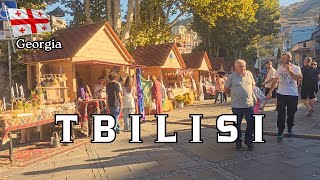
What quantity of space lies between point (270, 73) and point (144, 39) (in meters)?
12.1

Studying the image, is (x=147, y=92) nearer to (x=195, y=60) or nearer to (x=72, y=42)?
(x=72, y=42)

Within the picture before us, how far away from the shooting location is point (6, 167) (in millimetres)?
6699

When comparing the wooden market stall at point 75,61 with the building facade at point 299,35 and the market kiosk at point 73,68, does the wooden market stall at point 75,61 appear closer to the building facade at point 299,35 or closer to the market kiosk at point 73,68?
the market kiosk at point 73,68

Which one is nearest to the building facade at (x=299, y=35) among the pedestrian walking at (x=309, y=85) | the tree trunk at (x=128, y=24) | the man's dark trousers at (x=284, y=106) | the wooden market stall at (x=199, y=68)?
the wooden market stall at (x=199, y=68)

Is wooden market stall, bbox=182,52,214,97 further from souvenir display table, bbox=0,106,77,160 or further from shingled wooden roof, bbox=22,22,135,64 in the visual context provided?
souvenir display table, bbox=0,106,77,160

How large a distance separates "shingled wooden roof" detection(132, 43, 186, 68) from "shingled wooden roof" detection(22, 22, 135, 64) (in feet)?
9.56

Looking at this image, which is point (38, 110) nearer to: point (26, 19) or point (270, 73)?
point (26, 19)

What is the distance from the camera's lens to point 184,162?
20.2ft

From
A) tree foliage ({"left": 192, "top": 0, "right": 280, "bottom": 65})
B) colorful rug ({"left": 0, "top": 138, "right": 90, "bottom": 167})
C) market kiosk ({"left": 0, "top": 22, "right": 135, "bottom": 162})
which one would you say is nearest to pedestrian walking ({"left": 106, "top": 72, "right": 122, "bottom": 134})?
market kiosk ({"left": 0, "top": 22, "right": 135, "bottom": 162})

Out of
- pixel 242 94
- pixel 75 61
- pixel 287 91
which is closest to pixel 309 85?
pixel 287 91

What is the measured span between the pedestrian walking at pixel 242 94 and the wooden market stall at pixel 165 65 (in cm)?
1036

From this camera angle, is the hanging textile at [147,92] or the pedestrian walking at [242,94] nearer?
the pedestrian walking at [242,94]

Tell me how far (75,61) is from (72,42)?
55.7 inches

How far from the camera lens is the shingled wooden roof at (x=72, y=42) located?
13.3 meters
